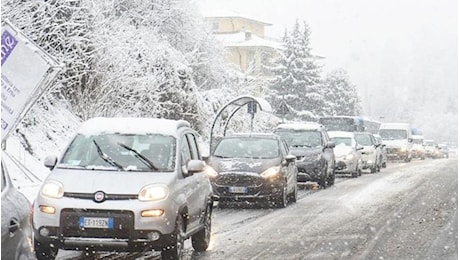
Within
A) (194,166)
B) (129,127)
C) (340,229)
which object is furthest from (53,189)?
(340,229)

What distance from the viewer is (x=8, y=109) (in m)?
11.1

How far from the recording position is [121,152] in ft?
32.4

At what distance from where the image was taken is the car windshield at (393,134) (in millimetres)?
51031

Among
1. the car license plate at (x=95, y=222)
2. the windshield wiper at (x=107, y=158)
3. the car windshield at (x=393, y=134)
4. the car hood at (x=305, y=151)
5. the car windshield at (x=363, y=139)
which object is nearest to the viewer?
the car license plate at (x=95, y=222)

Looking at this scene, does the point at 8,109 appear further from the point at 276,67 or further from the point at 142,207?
the point at 276,67

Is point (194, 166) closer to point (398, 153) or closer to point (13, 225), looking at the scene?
point (13, 225)

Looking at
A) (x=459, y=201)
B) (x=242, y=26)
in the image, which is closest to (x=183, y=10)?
(x=459, y=201)

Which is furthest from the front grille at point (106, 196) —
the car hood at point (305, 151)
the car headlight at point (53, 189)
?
the car hood at point (305, 151)

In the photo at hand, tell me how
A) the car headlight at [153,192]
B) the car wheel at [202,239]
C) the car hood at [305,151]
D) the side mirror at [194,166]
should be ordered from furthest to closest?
the car hood at [305,151]
the car wheel at [202,239]
the side mirror at [194,166]
the car headlight at [153,192]

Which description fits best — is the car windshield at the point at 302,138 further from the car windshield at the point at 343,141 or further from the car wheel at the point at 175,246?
the car wheel at the point at 175,246

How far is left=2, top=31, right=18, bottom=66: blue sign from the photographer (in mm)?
10922

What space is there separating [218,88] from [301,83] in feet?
77.8

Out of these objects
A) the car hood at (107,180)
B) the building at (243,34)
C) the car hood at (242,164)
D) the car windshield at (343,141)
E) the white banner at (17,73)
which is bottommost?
the car windshield at (343,141)

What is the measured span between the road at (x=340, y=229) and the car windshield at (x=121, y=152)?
44.7 inches
